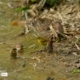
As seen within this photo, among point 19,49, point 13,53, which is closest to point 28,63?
point 13,53

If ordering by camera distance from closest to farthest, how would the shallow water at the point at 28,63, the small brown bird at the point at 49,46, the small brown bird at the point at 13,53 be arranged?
the shallow water at the point at 28,63, the small brown bird at the point at 13,53, the small brown bird at the point at 49,46

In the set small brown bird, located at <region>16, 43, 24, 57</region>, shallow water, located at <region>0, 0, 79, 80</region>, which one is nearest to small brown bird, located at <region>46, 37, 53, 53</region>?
shallow water, located at <region>0, 0, 79, 80</region>

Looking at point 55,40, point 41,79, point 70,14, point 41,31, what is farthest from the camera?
point 70,14

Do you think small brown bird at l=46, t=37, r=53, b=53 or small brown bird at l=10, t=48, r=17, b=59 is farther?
small brown bird at l=46, t=37, r=53, b=53

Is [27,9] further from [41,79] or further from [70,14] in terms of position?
[41,79]

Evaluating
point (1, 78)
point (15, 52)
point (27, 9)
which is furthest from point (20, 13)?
point (1, 78)

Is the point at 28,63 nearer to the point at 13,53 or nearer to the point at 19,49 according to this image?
the point at 13,53

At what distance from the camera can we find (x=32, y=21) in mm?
5965

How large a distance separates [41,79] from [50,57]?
574 mm

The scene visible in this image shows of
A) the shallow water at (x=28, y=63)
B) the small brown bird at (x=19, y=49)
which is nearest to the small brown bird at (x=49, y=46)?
the shallow water at (x=28, y=63)

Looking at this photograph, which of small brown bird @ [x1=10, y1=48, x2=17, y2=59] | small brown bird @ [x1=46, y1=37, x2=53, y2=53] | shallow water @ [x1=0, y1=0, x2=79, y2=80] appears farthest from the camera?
small brown bird @ [x1=46, y1=37, x2=53, y2=53]

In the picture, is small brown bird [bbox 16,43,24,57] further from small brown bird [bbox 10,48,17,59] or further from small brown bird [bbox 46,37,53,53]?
small brown bird [bbox 46,37,53,53]

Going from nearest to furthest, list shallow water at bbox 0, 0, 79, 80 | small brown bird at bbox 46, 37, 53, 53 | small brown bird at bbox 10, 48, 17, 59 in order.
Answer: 1. shallow water at bbox 0, 0, 79, 80
2. small brown bird at bbox 10, 48, 17, 59
3. small brown bird at bbox 46, 37, 53, 53

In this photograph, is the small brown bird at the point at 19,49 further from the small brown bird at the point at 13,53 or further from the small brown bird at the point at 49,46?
the small brown bird at the point at 49,46
